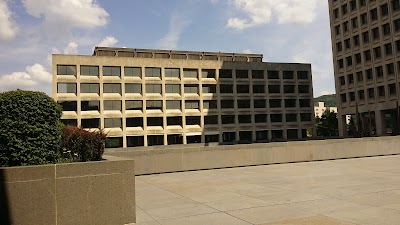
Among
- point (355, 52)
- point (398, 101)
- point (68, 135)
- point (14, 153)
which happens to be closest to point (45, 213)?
point (14, 153)

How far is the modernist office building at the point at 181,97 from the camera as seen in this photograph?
63781 millimetres

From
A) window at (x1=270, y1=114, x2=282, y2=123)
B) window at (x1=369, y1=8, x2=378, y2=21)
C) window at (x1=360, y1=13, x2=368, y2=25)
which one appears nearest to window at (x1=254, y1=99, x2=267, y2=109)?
window at (x1=270, y1=114, x2=282, y2=123)

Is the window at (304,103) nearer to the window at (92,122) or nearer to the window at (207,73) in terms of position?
the window at (207,73)

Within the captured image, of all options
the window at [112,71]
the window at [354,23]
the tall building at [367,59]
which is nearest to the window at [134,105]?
the window at [112,71]

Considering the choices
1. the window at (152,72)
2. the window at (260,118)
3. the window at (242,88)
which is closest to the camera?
the window at (152,72)

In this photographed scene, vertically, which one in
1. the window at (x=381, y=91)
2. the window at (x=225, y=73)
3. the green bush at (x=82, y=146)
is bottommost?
the green bush at (x=82, y=146)

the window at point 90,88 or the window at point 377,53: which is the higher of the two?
the window at point 377,53

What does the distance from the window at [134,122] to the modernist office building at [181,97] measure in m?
0.08

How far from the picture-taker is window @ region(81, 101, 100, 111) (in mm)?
63281

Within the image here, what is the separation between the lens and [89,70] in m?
64.8

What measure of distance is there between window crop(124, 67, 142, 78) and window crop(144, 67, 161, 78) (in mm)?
1247

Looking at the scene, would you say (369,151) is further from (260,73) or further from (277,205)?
(260,73)

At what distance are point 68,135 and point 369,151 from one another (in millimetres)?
19989

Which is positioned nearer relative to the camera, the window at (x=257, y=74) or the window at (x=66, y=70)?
the window at (x=66, y=70)
